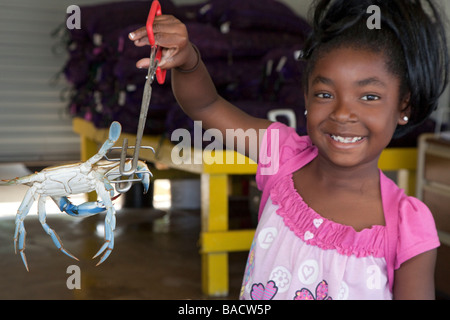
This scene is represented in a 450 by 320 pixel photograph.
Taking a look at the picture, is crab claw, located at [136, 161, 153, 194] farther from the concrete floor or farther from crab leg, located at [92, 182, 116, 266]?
the concrete floor

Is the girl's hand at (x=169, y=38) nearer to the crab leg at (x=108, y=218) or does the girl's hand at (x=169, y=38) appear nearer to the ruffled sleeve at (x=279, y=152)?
the crab leg at (x=108, y=218)

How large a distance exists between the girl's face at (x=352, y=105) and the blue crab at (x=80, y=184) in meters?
0.33

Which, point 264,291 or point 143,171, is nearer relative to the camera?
point 143,171

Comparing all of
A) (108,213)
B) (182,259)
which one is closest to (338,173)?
(108,213)

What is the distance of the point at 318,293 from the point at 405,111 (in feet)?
0.92

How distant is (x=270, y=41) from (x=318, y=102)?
5.66ft

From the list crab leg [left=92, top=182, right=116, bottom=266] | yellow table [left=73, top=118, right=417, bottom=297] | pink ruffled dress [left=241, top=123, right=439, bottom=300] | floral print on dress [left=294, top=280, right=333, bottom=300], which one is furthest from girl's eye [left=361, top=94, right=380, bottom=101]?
yellow table [left=73, top=118, right=417, bottom=297]

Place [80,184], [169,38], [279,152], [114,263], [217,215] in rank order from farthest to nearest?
[114,263], [217,215], [279,152], [169,38], [80,184]

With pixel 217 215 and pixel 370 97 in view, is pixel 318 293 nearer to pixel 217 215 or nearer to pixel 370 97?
pixel 370 97

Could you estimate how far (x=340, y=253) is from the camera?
792 millimetres

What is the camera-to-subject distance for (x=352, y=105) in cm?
70

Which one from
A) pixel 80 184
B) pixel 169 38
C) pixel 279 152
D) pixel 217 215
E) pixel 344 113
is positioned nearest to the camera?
Result: pixel 80 184

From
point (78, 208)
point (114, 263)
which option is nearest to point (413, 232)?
Answer: point (78, 208)

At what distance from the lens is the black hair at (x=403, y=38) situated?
0.71 m
